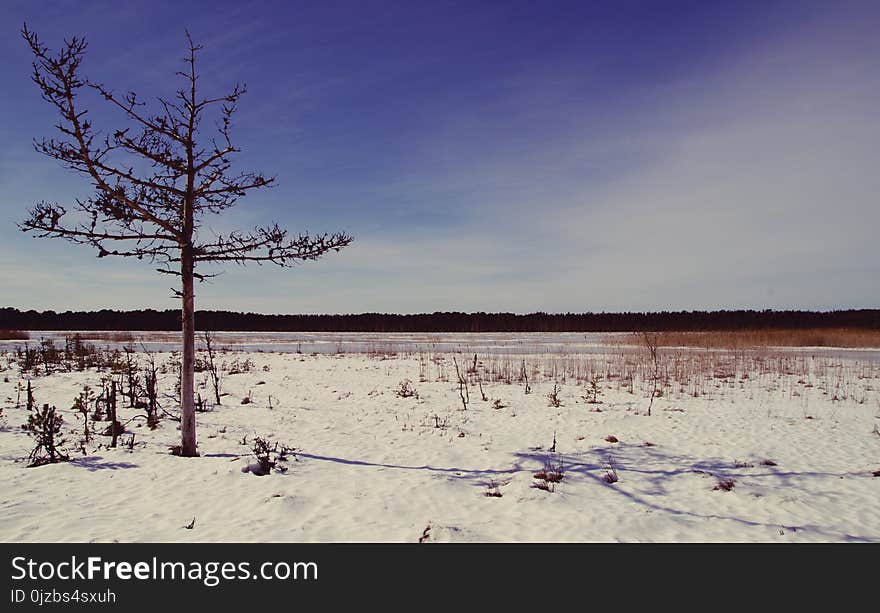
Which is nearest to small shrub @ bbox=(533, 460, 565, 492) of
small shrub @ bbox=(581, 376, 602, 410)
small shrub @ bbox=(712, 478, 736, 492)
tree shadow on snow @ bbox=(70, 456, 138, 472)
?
small shrub @ bbox=(712, 478, 736, 492)

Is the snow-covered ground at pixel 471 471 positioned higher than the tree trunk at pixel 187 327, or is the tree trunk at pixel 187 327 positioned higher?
the tree trunk at pixel 187 327

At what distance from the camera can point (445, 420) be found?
39.3 ft

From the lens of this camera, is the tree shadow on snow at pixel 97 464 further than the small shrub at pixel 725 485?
Yes

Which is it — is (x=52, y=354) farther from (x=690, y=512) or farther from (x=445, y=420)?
(x=690, y=512)

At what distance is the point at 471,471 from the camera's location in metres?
8.16

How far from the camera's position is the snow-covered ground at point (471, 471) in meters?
5.73

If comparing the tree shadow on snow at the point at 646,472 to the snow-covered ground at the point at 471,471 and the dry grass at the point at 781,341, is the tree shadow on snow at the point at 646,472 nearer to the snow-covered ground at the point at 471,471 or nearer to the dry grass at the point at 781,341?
the snow-covered ground at the point at 471,471

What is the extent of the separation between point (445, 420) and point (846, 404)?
11.4 metres

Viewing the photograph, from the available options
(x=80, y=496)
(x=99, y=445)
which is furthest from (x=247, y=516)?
(x=99, y=445)

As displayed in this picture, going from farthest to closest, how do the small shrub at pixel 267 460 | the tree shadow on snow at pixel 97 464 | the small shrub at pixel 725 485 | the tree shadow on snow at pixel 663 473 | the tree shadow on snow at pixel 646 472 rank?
1. the tree shadow on snow at pixel 97 464
2. the small shrub at pixel 267 460
3. the small shrub at pixel 725 485
4. the tree shadow on snow at pixel 646 472
5. the tree shadow on snow at pixel 663 473

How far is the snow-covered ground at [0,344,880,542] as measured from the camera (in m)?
5.73

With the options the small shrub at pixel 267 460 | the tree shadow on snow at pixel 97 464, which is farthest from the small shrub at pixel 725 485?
the tree shadow on snow at pixel 97 464

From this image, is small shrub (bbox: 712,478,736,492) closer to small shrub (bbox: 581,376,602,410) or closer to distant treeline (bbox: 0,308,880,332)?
small shrub (bbox: 581,376,602,410)

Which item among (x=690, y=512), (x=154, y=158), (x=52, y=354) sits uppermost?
(x=154, y=158)
